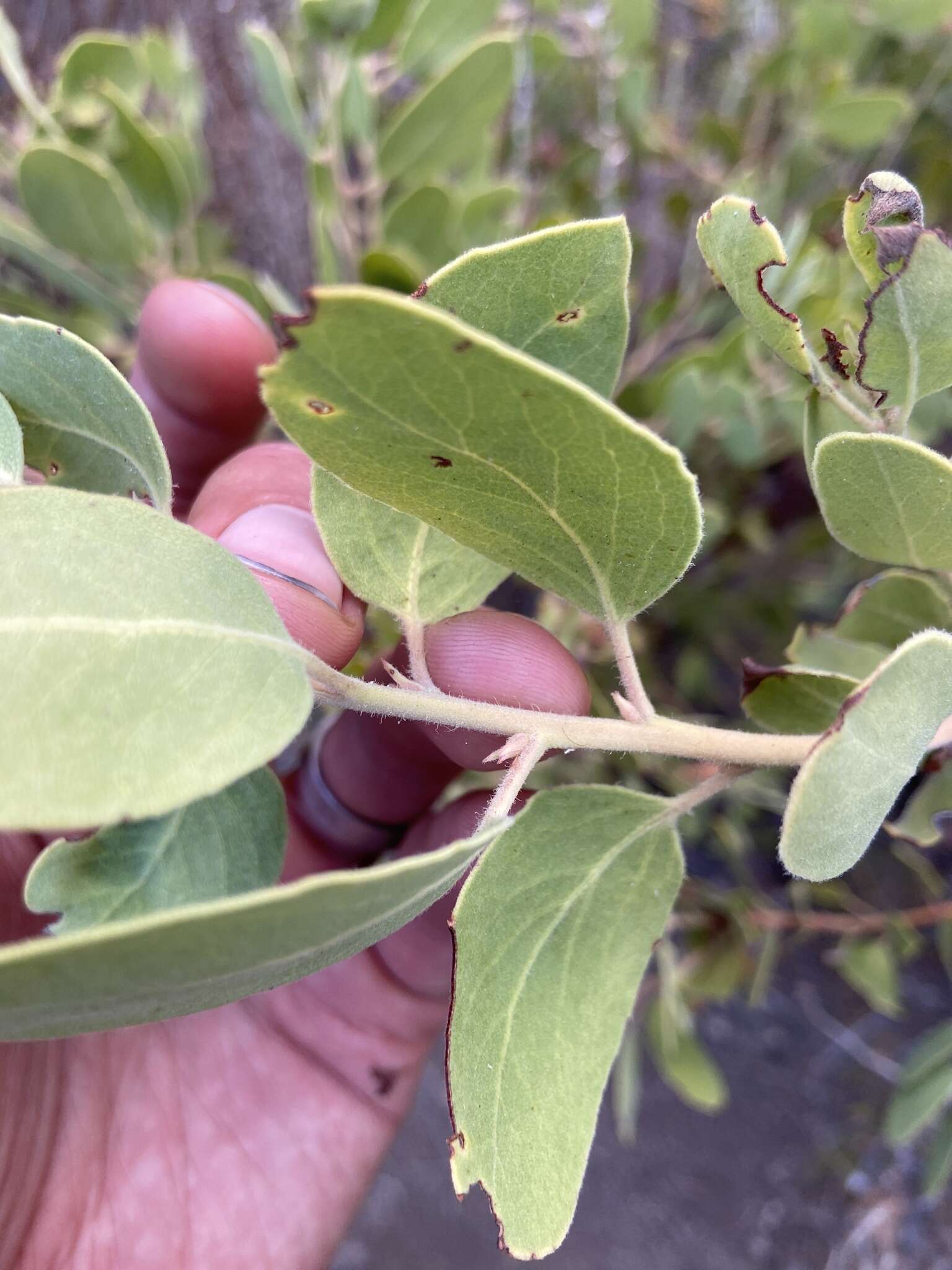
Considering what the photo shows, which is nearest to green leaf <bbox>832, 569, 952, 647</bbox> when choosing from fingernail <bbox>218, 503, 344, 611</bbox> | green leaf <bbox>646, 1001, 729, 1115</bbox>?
fingernail <bbox>218, 503, 344, 611</bbox>

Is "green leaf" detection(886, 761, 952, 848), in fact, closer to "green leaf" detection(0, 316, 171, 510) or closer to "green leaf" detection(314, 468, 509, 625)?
"green leaf" detection(314, 468, 509, 625)

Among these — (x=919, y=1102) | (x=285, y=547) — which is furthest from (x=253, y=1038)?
(x=919, y=1102)

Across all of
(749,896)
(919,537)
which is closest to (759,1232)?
(749,896)

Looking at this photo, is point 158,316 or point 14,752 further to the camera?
point 158,316

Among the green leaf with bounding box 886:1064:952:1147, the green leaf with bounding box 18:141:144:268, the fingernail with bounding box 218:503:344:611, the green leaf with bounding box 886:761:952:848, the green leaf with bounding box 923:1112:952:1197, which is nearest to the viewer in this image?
the green leaf with bounding box 886:761:952:848

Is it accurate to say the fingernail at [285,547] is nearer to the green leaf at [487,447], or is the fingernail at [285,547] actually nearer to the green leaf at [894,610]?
the green leaf at [487,447]

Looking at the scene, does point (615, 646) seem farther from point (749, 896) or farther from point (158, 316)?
point (749, 896)
